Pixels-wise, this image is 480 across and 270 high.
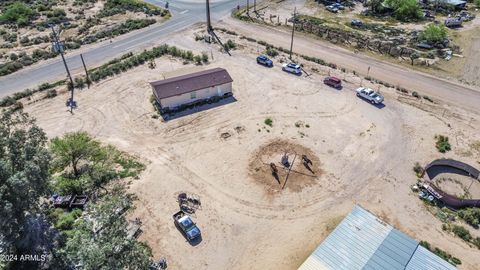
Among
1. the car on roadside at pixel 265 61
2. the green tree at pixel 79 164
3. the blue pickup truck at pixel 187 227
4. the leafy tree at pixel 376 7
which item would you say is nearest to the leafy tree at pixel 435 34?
the leafy tree at pixel 376 7

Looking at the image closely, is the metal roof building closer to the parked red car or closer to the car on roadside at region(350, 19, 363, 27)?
the parked red car

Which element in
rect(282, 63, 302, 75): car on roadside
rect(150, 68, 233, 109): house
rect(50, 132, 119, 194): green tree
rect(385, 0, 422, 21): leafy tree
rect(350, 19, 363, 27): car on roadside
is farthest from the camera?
rect(385, 0, 422, 21): leafy tree

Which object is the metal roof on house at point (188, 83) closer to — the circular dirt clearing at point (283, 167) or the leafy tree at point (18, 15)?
the circular dirt clearing at point (283, 167)

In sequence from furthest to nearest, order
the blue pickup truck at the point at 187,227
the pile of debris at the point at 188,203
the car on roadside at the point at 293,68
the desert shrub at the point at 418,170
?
1. the car on roadside at the point at 293,68
2. the desert shrub at the point at 418,170
3. the pile of debris at the point at 188,203
4. the blue pickup truck at the point at 187,227

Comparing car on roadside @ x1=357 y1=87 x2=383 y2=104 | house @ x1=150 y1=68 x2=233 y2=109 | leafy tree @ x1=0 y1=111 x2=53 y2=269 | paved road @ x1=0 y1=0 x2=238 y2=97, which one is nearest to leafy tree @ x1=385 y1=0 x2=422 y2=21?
paved road @ x1=0 y1=0 x2=238 y2=97

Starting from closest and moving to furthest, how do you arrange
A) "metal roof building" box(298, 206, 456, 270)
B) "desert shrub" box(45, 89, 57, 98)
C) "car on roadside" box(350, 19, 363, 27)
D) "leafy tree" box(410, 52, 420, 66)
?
"metal roof building" box(298, 206, 456, 270)
"desert shrub" box(45, 89, 57, 98)
"leafy tree" box(410, 52, 420, 66)
"car on roadside" box(350, 19, 363, 27)

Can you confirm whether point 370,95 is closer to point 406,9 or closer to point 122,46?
point 406,9

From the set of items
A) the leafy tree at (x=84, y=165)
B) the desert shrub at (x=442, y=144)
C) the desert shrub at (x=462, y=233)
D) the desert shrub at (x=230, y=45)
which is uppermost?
the desert shrub at (x=230, y=45)
